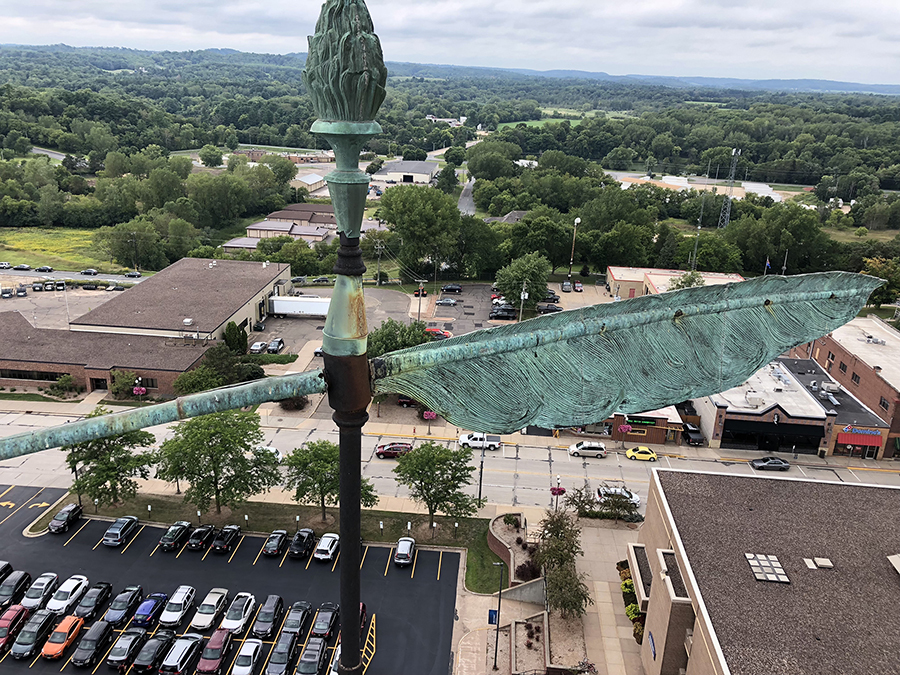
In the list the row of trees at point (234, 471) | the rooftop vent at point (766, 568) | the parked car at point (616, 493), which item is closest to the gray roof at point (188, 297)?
the row of trees at point (234, 471)

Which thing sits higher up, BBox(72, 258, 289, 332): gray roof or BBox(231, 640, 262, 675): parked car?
BBox(72, 258, 289, 332): gray roof

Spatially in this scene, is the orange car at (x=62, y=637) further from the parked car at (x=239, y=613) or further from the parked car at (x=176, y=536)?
the parked car at (x=239, y=613)

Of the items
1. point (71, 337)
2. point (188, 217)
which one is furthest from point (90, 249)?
point (71, 337)

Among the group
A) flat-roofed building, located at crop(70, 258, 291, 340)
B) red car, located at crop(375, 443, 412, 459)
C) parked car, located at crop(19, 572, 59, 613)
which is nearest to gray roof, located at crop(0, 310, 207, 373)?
flat-roofed building, located at crop(70, 258, 291, 340)

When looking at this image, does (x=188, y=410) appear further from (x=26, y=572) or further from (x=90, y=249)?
(x=90, y=249)

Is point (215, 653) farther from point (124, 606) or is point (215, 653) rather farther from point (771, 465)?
point (771, 465)

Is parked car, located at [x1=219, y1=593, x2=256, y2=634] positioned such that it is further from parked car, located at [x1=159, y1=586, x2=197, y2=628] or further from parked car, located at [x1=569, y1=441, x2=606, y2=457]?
parked car, located at [x1=569, y1=441, x2=606, y2=457]
